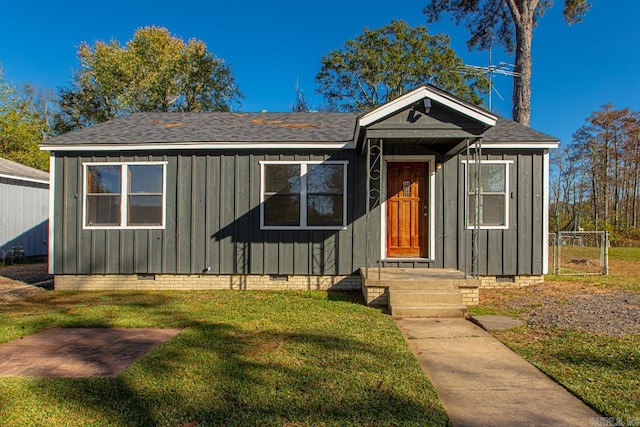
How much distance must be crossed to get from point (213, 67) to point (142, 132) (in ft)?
65.8

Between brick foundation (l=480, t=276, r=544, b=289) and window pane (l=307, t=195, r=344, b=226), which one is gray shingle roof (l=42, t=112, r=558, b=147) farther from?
brick foundation (l=480, t=276, r=544, b=289)

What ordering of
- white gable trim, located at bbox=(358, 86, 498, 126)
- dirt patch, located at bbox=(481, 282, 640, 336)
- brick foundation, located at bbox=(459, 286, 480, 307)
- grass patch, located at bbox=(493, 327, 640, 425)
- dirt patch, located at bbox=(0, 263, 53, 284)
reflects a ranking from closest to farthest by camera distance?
1. grass patch, located at bbox=(493, 327, 640, 425)
2. dirt patch, located at bbox=(481, 282, 640, 336)
3. white gable trim, located at bbox=(358, 86, 498, 126)
4. brick foundation, located at bbox=(459, 286, 480, 307)
5. dirt patch, located at bbox=(0, 263, 53, 284)

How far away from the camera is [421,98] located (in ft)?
20.7

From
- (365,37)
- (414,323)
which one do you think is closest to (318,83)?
(365,37)

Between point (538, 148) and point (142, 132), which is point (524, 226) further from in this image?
point (142, 132)

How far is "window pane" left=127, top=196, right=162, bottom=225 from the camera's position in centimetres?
811

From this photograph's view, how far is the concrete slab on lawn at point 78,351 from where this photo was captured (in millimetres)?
3670

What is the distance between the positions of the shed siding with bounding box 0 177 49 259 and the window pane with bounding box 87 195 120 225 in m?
7.73

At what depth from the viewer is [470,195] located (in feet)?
26.2

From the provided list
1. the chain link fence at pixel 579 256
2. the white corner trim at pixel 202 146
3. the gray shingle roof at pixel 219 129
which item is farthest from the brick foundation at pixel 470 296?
the chain link fence at pixel 579 256

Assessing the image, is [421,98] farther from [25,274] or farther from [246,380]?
[25,274]

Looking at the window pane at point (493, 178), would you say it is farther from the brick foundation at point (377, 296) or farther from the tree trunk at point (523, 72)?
the tree trunk at point (523, 72)

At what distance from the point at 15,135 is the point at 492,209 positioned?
2663cm

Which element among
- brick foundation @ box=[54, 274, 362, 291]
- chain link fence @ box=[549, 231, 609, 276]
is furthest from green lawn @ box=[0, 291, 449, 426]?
chain link fence @ box=[549, 231, 609, 276]
